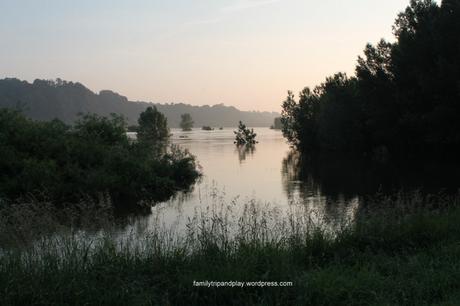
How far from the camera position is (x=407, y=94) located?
40.8m

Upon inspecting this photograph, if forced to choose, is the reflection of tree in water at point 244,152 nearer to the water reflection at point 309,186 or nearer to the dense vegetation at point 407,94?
the dense vegetation at point 407,94

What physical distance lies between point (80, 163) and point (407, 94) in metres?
28.3

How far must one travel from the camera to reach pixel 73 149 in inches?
1181

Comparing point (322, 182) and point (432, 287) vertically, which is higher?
point (432, 287)

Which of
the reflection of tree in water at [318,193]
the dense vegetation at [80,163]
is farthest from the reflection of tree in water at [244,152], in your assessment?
the dense vegetation at [80,163]

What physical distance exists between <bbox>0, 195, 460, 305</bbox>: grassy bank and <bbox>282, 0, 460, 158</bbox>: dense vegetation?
99.5ft

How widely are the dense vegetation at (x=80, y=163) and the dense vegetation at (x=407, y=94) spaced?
2112cm

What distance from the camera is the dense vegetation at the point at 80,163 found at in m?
25.8

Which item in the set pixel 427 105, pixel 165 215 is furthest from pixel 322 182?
pixel 165 215

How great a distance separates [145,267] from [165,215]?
13098 mm

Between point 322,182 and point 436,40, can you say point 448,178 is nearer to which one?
point 322,182

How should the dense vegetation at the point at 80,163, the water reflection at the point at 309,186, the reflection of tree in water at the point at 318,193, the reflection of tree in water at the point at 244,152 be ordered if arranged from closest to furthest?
1. the reflection of tree in water at the point at 318,193
2. the water reflection at the point at 309,186
3. the dense vegetation at the point at 80,163
4. the reflection of tree in water at the point at 244,152

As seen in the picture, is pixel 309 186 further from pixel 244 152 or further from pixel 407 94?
pixel 244 152

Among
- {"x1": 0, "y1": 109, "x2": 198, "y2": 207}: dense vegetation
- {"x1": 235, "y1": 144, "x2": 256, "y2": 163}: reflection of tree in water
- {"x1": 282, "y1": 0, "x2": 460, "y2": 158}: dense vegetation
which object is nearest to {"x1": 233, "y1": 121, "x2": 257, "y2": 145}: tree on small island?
{"x1": 235, "y1": 144, "x2": 256, "y2": 163}: reflection of tree in water
